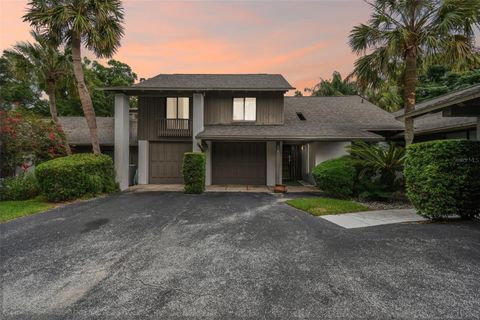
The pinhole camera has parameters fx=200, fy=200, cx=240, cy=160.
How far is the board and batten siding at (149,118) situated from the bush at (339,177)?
832cm

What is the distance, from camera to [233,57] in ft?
50.7

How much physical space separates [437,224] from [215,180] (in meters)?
9.75

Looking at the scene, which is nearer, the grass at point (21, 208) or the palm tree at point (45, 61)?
the grass at point (21, 208)

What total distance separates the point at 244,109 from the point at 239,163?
3384mm

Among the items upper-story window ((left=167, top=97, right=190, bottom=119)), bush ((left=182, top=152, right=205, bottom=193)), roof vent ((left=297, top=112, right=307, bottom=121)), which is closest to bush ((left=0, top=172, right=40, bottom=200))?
bush ((left=182, top=152, right=205, bottom=193))

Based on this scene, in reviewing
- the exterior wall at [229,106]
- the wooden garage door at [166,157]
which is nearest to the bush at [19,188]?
the wooden garage door at [166,157]

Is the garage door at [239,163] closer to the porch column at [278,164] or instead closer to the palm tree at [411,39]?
the porch column at [278,164]

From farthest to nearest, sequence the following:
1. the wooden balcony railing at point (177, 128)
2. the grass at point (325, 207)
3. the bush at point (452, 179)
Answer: the wooden balcony railing at point (177, 128), the grass at point (325, 207), the bush at point (452, 179)

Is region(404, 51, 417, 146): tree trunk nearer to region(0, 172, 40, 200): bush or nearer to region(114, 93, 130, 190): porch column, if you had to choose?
region(114, 93, 130, 190): porch column

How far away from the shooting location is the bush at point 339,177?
7.82 metres

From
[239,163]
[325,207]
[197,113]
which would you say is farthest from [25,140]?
[325,207]

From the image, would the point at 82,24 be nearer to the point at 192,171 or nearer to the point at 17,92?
the point at 192,171

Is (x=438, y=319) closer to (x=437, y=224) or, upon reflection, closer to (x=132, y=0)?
(x=437, y=224)

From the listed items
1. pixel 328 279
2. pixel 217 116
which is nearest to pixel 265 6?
pixel 217 116
